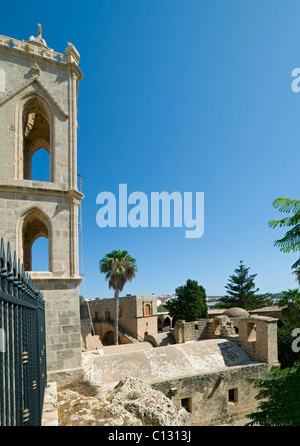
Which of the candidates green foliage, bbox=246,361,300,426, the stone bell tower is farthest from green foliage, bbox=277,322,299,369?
green foliage, bbox=246,361,300,426

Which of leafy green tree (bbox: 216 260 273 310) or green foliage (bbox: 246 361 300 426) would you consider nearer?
green foliage (bbox: 246 361 300 426)

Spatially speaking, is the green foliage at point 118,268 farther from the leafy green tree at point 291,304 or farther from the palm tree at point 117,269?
the leafy green tree at point 291,304

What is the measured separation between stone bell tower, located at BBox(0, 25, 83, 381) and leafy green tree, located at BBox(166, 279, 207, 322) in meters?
25.7

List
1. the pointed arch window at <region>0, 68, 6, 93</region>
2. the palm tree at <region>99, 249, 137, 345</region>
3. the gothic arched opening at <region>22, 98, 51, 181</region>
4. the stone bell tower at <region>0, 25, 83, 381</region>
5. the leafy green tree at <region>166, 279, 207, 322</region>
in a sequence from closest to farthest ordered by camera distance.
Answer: the stone bell tower at <region>0, 25, 83, 381</region> → the pointed arch window at <region>0, 68, 6, 93</region> → the gothic arched opening at <region>22, 98, 51, 181</region> → the palm tree at <region>99, 249, 137, 345</region> → the leafy green tree at <region>166, 279, 207, 322</region>

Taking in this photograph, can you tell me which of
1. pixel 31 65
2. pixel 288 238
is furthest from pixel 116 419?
pixel 31 65

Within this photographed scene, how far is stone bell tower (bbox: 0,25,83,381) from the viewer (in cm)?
923

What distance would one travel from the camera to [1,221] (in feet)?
29.8

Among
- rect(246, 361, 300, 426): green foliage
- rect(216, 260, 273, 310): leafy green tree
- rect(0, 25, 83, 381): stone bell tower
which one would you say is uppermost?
rect(0, 25, 83, 381): stone bell tower

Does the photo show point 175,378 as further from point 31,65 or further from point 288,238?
point 31,65

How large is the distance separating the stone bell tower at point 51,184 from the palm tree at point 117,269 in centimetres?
1632

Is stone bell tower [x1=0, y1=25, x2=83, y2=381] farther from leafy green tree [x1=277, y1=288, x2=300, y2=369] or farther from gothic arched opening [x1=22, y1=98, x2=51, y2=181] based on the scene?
leafy green tree [x1=277, y1=288, x2=300, y2=369]

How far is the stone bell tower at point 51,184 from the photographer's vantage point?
363 inches

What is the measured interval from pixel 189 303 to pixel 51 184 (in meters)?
28.0

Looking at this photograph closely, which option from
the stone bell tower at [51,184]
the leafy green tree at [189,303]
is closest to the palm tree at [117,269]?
the leafy green tree at [189,303]
